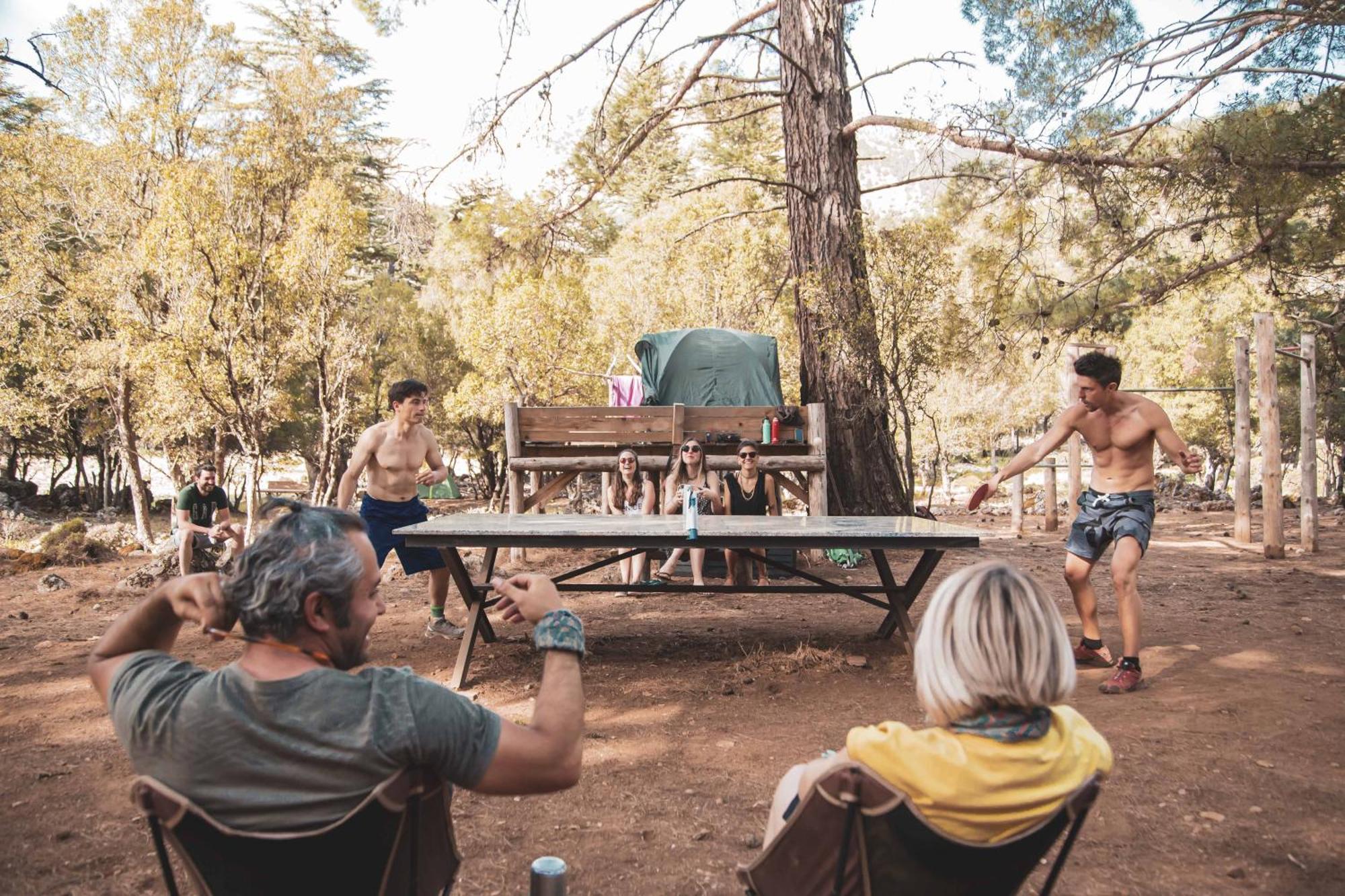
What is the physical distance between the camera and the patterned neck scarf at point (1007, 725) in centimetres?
175

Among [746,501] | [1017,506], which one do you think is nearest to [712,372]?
[746,501]

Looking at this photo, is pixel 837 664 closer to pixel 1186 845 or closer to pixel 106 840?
pixel 1186 845

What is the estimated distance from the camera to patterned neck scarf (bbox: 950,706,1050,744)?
175cm

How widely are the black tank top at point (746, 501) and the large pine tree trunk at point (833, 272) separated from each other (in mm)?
1800

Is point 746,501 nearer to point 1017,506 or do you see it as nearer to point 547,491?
point 547,491

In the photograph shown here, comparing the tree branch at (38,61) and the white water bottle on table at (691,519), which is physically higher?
the tree branch at (38,61)

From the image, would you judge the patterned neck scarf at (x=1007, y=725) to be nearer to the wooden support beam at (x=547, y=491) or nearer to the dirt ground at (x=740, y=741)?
the dirt ground at (x=740, y=741)

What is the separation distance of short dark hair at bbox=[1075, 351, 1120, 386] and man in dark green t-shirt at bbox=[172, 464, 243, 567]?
7240mm

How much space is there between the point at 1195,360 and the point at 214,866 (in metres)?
27.9

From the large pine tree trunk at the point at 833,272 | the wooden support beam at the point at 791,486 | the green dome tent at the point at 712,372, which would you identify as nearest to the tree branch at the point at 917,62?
the large pine tree trunk at the point at 833,272

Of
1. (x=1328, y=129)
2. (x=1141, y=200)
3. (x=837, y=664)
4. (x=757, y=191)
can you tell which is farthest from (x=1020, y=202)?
(x=757, y=191)

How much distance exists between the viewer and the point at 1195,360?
25.1m

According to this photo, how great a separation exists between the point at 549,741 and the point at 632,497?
26.8 feet

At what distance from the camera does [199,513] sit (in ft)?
29.8
